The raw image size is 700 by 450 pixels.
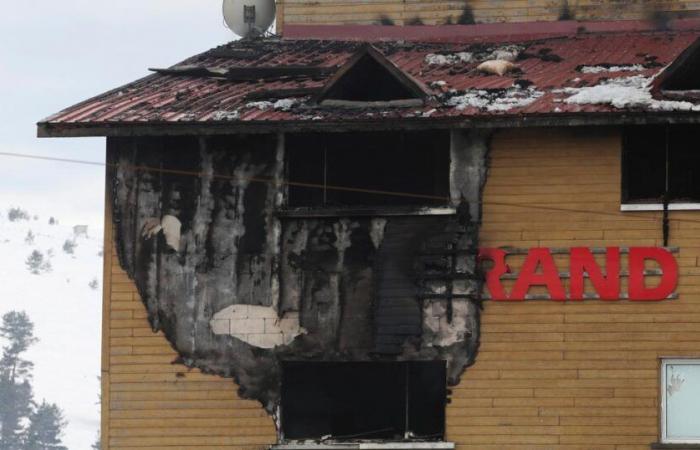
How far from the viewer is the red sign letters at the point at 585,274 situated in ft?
67.5

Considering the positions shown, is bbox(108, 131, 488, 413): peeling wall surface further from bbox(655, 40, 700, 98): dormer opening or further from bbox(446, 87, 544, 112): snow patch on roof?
bbox(655, 40, 700, 98): dormer opening

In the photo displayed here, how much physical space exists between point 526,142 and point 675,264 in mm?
2486

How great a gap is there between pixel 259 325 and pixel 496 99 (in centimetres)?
428

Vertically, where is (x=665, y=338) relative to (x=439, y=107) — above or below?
below

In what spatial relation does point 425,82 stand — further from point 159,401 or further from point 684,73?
point 159,401

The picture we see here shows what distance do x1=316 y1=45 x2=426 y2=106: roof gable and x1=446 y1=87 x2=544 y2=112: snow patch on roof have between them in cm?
55

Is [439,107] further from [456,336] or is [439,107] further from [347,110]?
[456,336]

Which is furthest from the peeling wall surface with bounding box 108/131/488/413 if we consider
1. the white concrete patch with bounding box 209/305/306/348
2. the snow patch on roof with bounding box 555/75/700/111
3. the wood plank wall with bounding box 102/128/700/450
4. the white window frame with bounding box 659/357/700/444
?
the white window frame with bounding box 659/357/700/444

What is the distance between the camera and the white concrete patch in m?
21.4

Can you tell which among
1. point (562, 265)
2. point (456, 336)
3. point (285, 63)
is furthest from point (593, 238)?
point (285, 63)

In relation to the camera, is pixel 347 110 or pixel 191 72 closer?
pixel 347 110

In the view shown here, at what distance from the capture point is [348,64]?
70.6 ft

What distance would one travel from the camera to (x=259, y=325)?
2142 cm

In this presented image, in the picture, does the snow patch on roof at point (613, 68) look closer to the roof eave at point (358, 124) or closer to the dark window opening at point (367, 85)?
the roof eave at point (358, 124)
